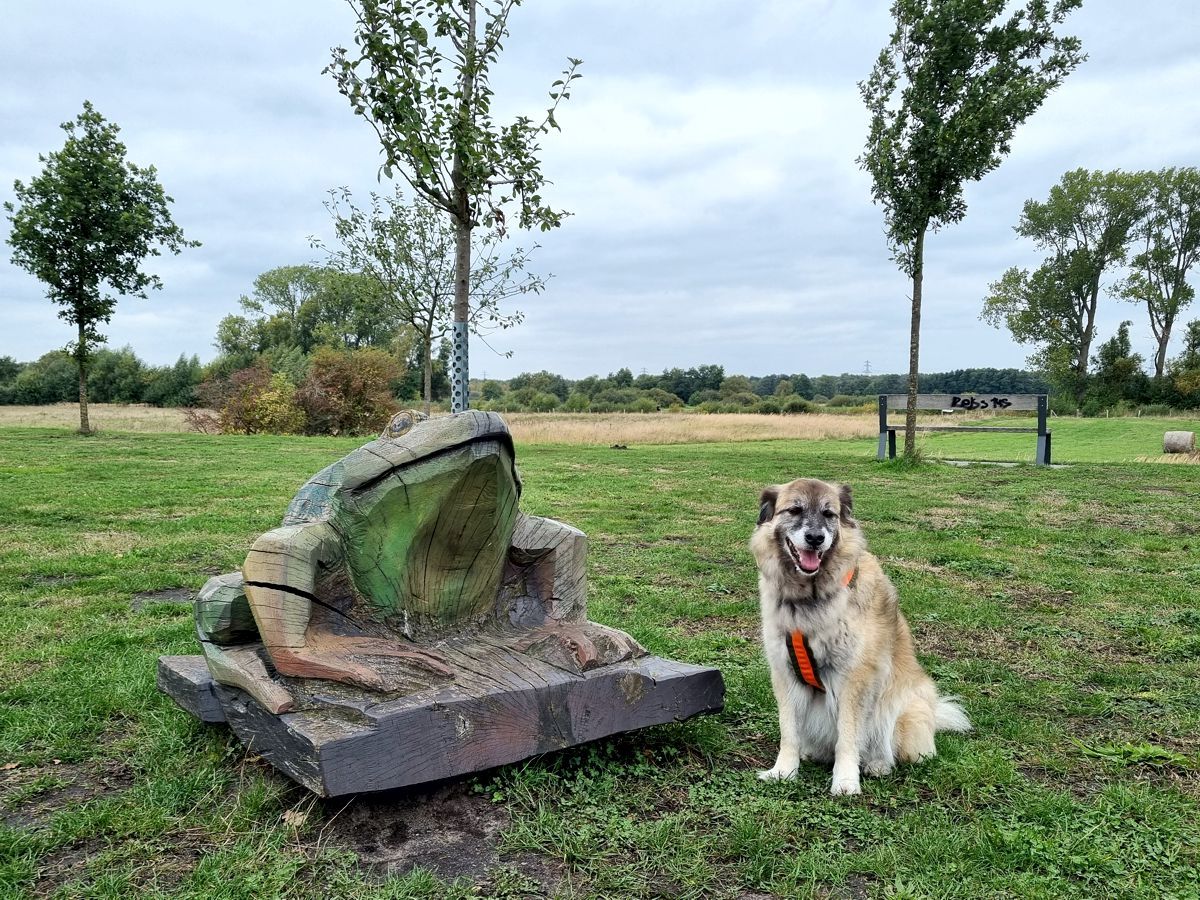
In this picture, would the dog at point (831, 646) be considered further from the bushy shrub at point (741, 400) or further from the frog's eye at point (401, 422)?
the bushy shrub at point (741, 400)

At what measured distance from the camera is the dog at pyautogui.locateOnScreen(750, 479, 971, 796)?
11.7ft

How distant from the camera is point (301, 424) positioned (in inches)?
1241

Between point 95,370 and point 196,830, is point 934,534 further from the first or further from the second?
point 95,370

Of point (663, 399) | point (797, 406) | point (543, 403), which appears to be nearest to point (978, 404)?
point (797, 406)

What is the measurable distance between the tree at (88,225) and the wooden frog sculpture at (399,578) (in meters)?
22.8

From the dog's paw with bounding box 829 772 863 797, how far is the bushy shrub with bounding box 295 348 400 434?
30.8 metres

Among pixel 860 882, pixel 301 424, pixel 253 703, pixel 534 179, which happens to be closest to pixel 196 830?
pixel 253 703

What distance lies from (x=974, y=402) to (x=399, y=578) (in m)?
18.0

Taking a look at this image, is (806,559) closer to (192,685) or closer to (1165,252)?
(192,685)

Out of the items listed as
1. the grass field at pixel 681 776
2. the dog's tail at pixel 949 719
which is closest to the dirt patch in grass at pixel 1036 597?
the grass field at pixel 681 776

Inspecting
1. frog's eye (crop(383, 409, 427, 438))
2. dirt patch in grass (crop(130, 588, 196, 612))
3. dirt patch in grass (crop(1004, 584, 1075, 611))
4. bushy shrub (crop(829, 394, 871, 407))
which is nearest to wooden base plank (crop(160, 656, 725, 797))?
frog's eye (crop(383, 409, 427, 438))

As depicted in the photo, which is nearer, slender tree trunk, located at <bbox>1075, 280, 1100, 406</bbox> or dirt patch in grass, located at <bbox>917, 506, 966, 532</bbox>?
dirt patch in grass, located at <bbox>917, 506, 966, 532</bbox>

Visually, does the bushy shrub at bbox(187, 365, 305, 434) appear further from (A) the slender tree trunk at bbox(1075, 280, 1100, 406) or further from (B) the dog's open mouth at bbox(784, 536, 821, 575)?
(A) the slender tree trunk at bbox(1075, 280, 1100, 406)

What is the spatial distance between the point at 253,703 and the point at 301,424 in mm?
30326
